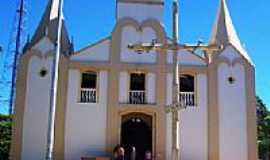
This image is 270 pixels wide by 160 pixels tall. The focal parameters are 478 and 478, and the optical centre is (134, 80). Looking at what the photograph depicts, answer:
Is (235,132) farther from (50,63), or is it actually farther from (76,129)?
(50,63)

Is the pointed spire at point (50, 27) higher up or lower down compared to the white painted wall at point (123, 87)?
higher up

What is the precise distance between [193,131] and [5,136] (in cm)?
1961

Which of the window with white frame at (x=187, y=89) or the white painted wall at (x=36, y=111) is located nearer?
the white painted wall at (x=36, y=111)

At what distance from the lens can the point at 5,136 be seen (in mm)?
40062

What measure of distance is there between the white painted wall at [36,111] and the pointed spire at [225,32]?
10.1 m

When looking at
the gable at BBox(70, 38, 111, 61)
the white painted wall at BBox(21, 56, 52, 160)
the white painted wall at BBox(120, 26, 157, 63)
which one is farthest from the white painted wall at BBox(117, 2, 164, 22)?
the white painted wall at BBox(21, 56, 52, 160)

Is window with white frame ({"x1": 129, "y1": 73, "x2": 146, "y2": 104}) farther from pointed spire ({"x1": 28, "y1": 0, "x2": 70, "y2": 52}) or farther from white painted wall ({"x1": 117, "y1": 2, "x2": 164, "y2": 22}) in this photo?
pointed spire ({"x1": 28, "y1": 0, "x2": 70, "y2": 52})

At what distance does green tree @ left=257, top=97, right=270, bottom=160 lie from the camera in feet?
131

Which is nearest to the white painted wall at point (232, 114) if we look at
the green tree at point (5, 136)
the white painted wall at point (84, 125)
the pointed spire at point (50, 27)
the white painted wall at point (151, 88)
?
the white painted wall at point (151, 88)

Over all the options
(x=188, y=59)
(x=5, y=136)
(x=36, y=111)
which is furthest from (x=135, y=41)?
(x=5, y=136)

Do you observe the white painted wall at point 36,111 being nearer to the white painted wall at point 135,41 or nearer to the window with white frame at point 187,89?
the white painted wall at point 135,41

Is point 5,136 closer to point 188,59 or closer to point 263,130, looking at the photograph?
point 188,59

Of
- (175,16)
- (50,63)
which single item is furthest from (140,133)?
(175,16)

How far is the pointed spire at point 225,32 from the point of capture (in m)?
28.3
